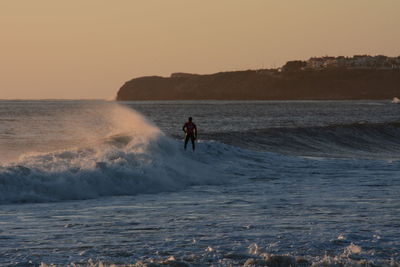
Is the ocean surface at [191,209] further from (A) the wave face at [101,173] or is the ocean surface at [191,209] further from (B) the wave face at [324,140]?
(B) the wave face at [324,140]

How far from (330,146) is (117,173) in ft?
86.3

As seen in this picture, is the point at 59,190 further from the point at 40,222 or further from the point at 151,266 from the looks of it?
the point at 151,266

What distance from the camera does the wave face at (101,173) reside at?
57.0ft

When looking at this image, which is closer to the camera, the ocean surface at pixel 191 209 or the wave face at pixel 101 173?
the ocean surface at pixel 191 209

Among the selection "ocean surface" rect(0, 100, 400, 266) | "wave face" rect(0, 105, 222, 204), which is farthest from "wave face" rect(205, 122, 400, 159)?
"wave face" rect(0, 105, 222, 204)

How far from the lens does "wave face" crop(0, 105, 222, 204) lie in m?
17.4

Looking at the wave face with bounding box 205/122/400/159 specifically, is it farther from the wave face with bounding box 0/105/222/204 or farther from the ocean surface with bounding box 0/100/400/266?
the wave face with bounding box 0/105/222/204

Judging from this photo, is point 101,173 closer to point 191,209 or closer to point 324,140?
point 191,209

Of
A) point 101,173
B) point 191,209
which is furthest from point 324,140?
point 191,209

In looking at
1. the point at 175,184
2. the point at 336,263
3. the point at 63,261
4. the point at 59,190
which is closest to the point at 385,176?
the point at 175,184

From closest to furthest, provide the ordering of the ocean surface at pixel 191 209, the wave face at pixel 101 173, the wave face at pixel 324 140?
the ocean surface at pixel 191 209 → the wave face at pixel 101 173 → the wave face at pixel 324 140

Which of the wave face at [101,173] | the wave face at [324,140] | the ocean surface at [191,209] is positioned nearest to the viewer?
the ocean surface at [191,209]

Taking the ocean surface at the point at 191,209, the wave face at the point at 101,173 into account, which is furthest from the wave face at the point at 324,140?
the wave face at the point at 101,173

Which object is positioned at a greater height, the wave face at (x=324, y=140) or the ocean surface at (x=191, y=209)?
the ocean surface at (x=191, y=209)
